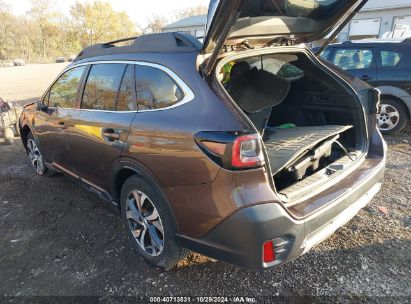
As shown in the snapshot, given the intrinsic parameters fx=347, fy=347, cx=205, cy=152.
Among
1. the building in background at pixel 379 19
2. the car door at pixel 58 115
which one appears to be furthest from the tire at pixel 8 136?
the building in background at pixel 379 19

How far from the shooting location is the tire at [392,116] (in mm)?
6445

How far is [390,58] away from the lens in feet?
21.2

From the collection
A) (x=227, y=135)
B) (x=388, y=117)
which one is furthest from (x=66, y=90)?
(x=388, y=117)

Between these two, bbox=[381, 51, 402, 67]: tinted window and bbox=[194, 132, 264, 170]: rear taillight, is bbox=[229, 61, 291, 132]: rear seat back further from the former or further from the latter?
bbox=[381, 51, 402, 67]: tinted window

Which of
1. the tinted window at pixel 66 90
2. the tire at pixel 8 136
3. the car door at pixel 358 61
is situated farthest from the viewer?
the tire at pixel 8 136

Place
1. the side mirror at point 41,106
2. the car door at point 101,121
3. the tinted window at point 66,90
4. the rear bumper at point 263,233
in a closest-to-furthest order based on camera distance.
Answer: the rear bumper at point 263,233 → the car door at point 101,121 → the tinted window at point 66,90 → the side mirror at point 41,106

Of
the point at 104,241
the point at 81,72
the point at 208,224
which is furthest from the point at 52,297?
the point at 81,72

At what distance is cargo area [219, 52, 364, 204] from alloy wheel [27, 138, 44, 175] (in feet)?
10.0

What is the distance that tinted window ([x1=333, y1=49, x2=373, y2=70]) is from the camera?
6727mm

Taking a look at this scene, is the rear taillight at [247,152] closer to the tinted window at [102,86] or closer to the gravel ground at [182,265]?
the gravel ground at [182,265]

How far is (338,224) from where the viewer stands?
8.27 feet

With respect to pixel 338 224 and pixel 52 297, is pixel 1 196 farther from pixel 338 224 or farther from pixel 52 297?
pixel 338 224

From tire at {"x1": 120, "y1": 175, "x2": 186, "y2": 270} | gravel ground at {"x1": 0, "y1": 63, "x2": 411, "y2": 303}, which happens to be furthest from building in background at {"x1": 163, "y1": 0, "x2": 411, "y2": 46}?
tire at {"x1": 120, "y1": 175, "x2": 186, "y2": 270}

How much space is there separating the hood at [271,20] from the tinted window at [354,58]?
4088 mm
